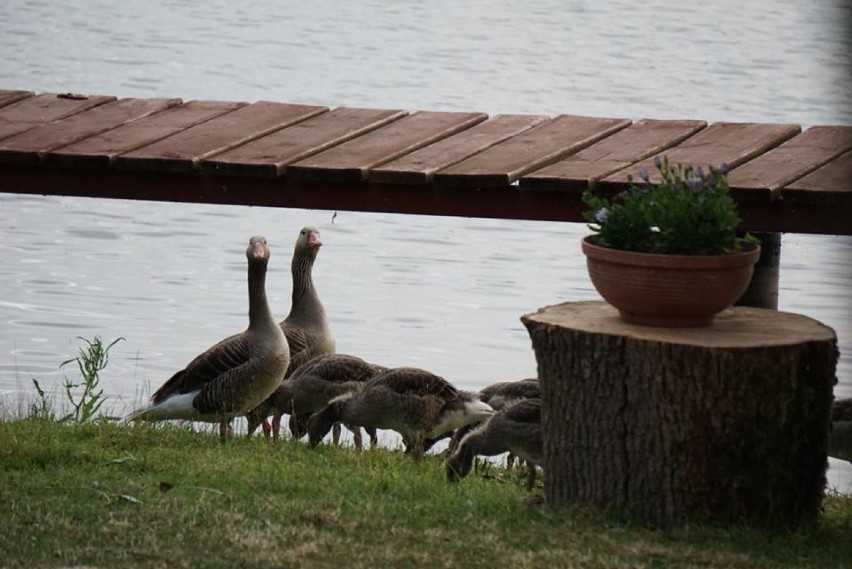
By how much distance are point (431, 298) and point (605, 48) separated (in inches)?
746

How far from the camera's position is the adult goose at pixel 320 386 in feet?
32.4

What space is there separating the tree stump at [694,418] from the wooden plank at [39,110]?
4305 mm

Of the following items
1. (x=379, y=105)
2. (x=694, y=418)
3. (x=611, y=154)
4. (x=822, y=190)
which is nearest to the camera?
(x=694, y=418)

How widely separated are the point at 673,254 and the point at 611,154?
2564 millimetres

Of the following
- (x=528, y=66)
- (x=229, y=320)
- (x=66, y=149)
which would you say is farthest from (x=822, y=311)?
(x=528, y=66)

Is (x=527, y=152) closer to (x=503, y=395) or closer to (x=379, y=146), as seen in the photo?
(x=379, y=146)

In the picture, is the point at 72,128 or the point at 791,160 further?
the point at 72,128

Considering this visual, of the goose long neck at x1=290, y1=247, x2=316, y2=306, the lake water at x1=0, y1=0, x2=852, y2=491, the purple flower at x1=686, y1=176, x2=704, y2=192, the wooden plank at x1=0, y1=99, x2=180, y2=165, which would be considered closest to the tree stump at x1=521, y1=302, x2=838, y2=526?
the purple flower at x1=686, y1=176, x2=704, y2=192

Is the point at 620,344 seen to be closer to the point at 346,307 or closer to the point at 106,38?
the point at 346,307

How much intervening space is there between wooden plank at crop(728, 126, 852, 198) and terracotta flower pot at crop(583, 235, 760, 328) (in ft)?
5.43

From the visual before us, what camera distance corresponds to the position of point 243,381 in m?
9.55

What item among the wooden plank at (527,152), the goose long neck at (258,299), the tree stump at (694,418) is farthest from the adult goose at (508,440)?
the goose long neck at (258,299)

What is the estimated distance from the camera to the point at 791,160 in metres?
9.30

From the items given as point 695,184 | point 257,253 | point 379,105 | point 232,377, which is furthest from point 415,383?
point 379,105
